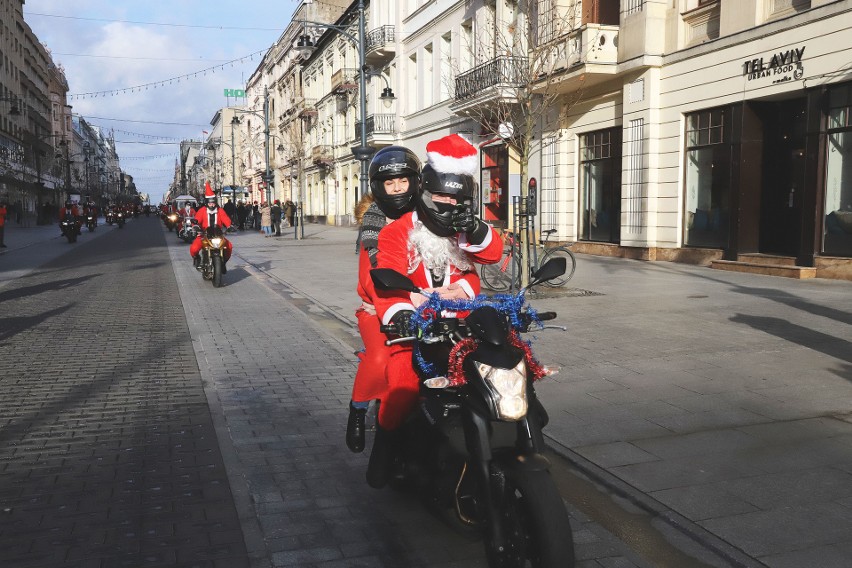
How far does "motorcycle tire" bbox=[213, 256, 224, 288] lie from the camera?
44.8 feet

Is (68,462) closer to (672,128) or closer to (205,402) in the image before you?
(205,402)

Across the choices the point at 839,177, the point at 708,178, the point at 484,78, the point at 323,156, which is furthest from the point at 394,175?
the point at 323,156

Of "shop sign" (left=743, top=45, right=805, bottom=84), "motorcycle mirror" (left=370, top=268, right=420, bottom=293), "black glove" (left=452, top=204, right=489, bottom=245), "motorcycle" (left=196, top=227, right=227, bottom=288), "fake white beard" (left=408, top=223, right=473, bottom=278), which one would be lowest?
"motorcycle" (left=196, top=227, right=227, bottom=288)

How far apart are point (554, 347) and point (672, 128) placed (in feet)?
38.5

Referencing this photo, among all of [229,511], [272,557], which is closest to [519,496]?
[272,557]

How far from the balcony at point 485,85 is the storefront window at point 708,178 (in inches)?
191

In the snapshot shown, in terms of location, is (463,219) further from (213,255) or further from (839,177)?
(839,177)

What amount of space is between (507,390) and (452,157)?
→ 104cm

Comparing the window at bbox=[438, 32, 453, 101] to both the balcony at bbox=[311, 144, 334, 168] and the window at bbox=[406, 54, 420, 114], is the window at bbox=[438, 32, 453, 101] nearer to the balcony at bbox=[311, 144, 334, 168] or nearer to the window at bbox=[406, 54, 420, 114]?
the window at bbox=[406, 54, 420, 114]

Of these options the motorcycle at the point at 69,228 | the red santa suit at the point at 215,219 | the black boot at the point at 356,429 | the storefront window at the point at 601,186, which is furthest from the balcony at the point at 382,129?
the black boot at the point at 356,429

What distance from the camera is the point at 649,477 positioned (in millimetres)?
4168

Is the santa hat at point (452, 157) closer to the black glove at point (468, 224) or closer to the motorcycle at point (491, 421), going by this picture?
the black glove at point (468, 224)

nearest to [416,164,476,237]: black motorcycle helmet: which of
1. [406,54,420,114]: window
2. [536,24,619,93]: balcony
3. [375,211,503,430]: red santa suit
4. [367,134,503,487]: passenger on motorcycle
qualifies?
[367,134,503,487]: passenger on motorcycle

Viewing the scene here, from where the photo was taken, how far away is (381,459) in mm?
3701
